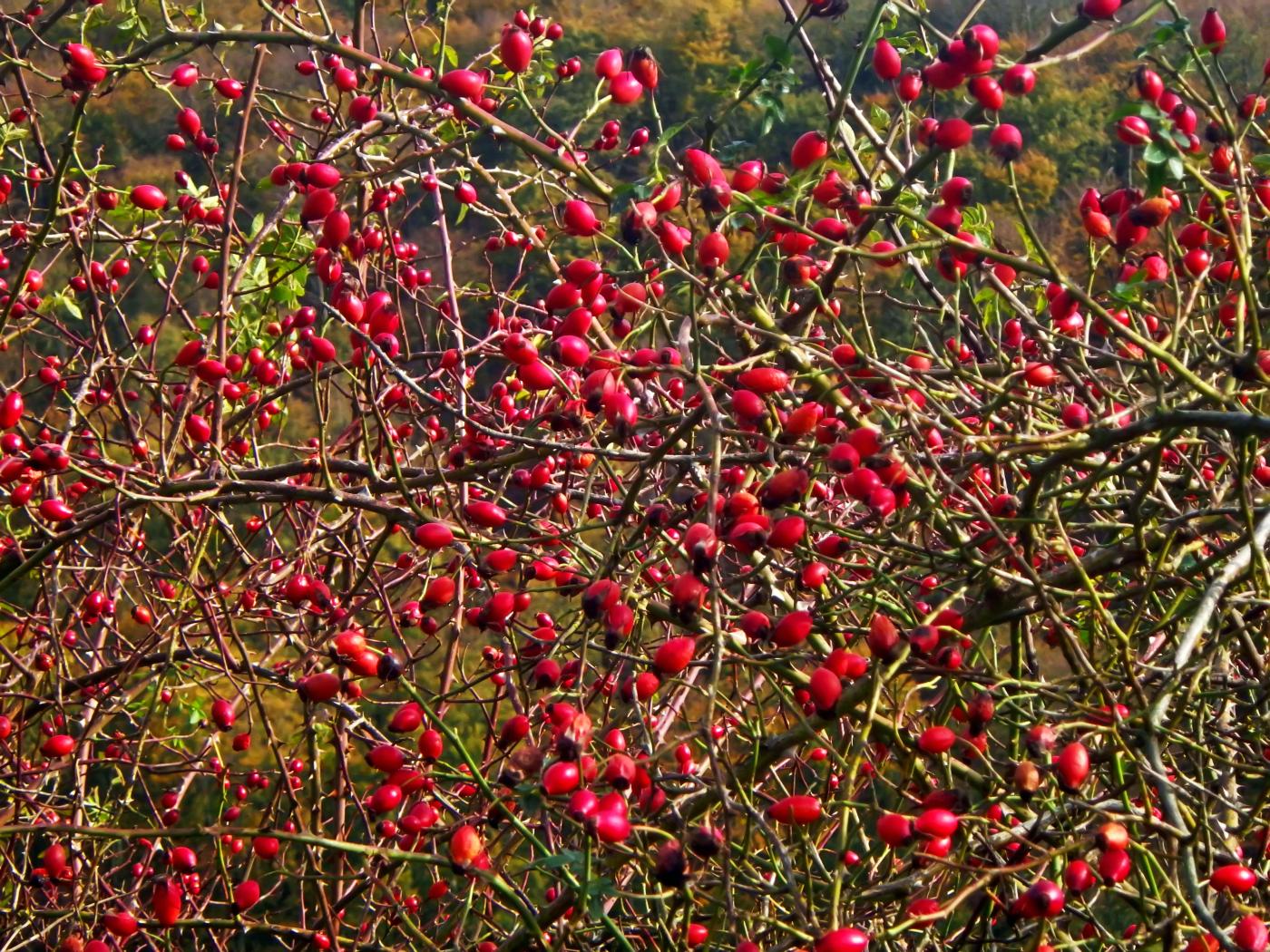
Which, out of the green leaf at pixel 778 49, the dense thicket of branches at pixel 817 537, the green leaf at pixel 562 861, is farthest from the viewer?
the green leaf at pixel 778 49

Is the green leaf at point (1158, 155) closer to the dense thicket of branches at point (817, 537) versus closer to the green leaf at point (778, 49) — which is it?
the dense thicket of branches at point (817, 537)

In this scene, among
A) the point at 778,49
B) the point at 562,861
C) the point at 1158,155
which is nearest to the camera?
the point at 562,861

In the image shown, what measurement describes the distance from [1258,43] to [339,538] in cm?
1059

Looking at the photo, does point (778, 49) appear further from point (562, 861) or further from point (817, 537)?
point (817, 537)

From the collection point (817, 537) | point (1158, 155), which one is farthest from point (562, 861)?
point (817, 537)

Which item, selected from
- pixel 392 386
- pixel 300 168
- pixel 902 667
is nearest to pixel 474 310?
pixel 392 386

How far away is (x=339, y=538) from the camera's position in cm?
237

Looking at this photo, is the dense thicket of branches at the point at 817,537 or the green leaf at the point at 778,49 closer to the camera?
the dense thicket of branches at the point at 817,537

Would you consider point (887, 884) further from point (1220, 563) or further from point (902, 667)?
point (1220, 563)

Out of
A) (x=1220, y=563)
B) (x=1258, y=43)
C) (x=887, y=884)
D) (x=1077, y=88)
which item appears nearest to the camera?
(x=887, y=884)

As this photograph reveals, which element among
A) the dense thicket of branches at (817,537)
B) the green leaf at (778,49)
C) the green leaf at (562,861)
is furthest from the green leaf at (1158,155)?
the green leaf at (562,861)

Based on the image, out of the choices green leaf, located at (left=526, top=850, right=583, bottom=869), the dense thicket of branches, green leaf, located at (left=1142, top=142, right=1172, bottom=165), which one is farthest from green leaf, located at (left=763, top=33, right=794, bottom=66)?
green leaf, located at (left=526, top=850, right=583, bottom=869)

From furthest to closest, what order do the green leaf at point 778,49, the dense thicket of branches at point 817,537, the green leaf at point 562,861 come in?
the green leaf at point 778,49 < the dense thicket of branches at point 817,537 < the green leaf at point 562,861

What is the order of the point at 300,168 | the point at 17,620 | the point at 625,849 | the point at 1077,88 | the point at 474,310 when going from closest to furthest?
the point at 625,849 < the point at 300,168 < the point at 17,620 < the point at 474,310 < the point at 1077,88
